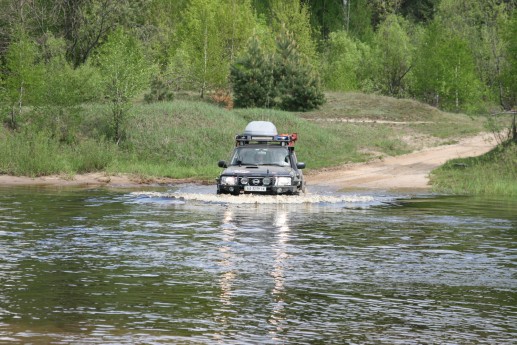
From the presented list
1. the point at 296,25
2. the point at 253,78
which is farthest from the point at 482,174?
the point at 296,25

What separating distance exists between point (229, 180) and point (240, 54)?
1372 inches

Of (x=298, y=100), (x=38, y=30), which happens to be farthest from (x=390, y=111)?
(x=38, y=30)

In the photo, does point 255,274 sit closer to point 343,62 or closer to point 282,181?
point 282,181

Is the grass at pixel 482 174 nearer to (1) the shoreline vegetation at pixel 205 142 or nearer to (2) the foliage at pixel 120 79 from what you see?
(1) the shoreline vegetation at pixel 205 142

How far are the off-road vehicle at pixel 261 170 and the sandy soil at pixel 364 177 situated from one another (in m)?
7.76

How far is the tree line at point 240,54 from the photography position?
A: 41625mm

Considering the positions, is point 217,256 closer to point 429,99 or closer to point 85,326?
point 85,326

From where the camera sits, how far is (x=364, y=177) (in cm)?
3709

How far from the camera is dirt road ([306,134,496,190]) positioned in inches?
1373

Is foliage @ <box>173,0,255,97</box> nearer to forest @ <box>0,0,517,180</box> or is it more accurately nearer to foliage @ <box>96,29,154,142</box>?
forest @ <box>0,0,517,180</box>

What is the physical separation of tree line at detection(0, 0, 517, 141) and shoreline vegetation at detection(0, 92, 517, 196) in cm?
136

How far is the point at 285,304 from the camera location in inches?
467

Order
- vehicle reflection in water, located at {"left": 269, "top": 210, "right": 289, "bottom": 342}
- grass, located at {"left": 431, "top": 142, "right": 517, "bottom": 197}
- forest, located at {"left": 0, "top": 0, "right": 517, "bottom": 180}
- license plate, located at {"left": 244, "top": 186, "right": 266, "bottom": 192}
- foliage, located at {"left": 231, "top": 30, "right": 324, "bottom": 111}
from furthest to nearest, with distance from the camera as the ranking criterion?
foliage, located at {"left": 231, "top": 30, "right": 324, "bottom": 111}, forest, located at {"left": 0, "top": 0, "right": 517, "bottom": 180}, grass, located at {"left": 431, "top": 142, "right": 517, "bottom": 197}, license plate, located at {"left": 244, "top": 186, "right": 266, "bottom": 192}, vehicle reflection in water, located at {"left": 269, "top": 210, "right": 289, "bottom": 342}

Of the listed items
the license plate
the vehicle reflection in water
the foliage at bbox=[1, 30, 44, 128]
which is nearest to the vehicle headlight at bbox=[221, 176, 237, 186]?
the license plate
